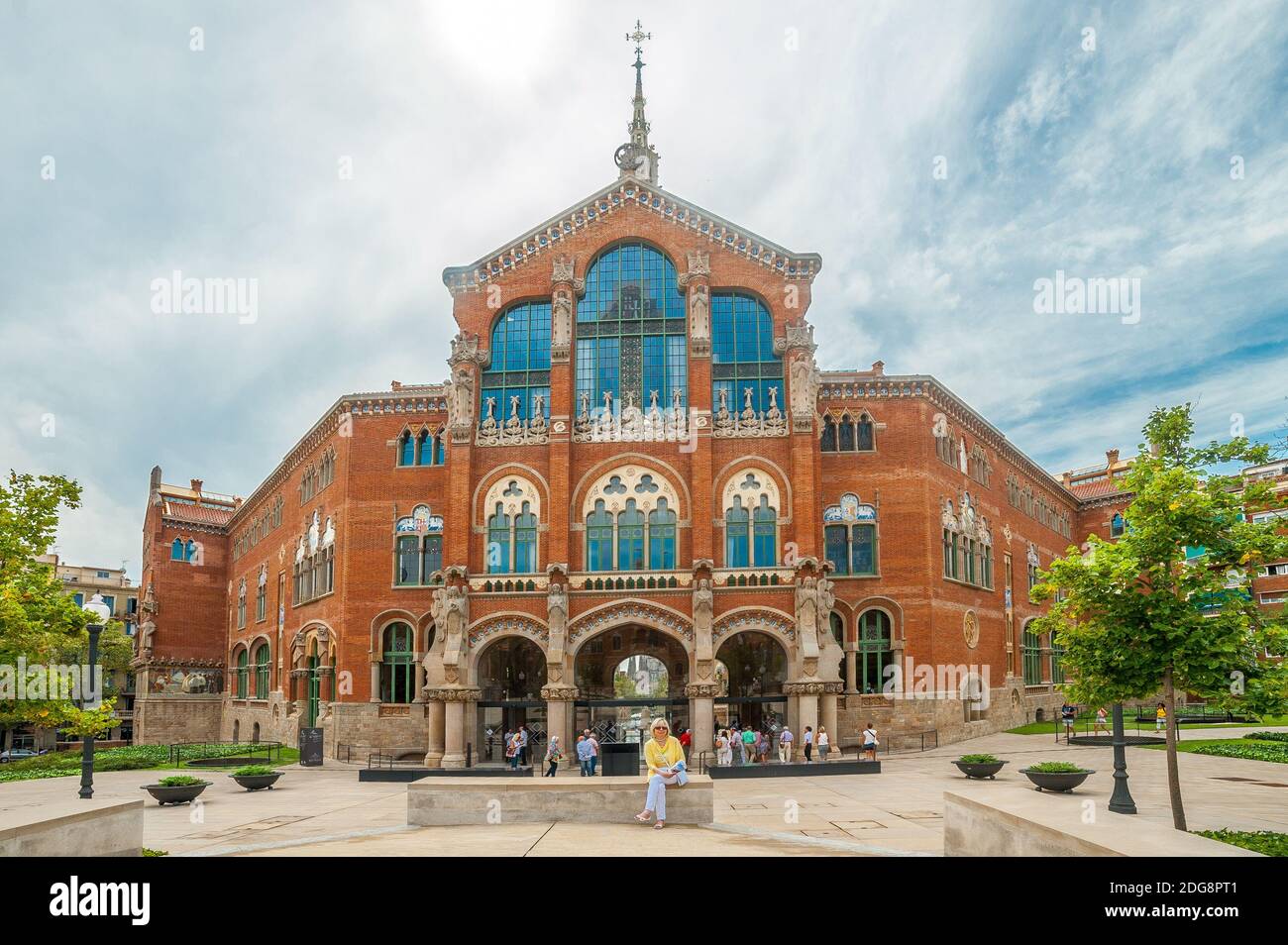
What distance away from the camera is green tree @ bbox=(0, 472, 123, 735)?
3084 cm

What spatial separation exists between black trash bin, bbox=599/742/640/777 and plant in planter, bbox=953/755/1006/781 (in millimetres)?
8957

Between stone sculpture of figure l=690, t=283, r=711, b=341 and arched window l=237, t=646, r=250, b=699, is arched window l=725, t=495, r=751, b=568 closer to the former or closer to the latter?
stone sculpture of figure l=690, t=283, r=711, b=341

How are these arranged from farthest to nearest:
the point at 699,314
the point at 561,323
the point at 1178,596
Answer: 1. the point at 561,323
2. the point at 699,314
3. the point at 1178,596

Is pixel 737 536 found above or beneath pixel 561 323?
beneath

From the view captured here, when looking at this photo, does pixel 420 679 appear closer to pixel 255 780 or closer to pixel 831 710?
pixel 255 780

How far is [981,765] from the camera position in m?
27.8

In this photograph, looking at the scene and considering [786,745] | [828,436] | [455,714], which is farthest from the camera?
[828,436]

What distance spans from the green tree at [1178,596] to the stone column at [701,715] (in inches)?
759

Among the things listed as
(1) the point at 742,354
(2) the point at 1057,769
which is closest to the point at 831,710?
(2) the point at 1057,769

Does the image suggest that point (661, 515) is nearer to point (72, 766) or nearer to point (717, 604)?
point (717, 604)

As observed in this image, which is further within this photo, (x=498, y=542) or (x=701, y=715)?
(x=498, y=542)

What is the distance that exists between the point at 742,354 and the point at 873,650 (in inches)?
527

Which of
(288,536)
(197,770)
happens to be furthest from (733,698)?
(288,536)
